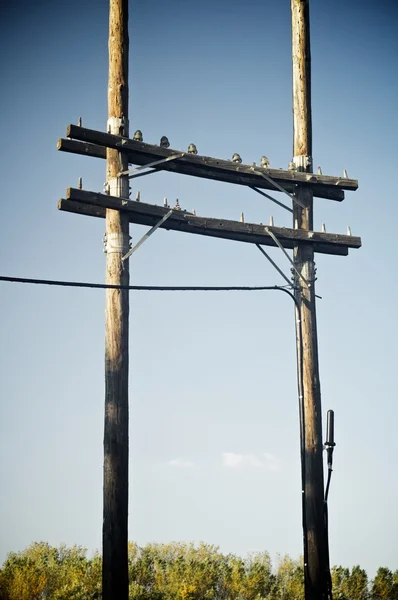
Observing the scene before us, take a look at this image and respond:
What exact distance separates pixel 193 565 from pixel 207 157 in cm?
1650

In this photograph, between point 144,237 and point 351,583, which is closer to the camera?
point 144,237

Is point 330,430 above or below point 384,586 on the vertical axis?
above

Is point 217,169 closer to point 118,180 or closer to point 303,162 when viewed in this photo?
point 303,162

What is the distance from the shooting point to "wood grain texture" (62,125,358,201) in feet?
42.6

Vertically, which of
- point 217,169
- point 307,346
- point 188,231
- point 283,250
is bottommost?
point 307,346

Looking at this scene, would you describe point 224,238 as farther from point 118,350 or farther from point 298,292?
point 118,350

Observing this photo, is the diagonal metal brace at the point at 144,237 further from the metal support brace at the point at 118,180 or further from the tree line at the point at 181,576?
the tree line at the point at 181,576

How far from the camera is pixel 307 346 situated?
14.0 meters

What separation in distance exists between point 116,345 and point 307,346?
122 inches

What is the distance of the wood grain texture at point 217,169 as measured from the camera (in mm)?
12992

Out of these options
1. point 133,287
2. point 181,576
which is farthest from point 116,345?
point 181,576

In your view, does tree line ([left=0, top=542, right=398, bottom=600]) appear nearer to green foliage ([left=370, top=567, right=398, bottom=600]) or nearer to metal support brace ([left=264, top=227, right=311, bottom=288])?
green foliage ([left=370, top=567, right=398, bottom=600])

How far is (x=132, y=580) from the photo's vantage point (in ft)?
87.8

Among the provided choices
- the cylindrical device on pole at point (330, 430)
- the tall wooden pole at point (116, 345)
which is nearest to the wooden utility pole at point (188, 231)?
the tall wooden pole at point (116, 345)
